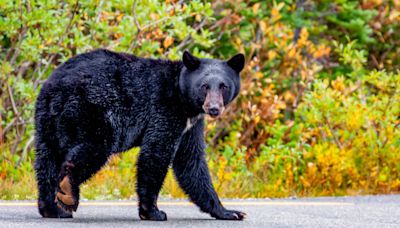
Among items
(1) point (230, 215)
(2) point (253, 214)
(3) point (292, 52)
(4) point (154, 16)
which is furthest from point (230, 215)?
(3) point (292, 52)

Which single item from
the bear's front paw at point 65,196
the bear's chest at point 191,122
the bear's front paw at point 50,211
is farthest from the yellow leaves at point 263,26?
the bear's front paw at point 65,196

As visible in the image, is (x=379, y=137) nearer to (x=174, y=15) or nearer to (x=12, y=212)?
(x=174, y=15)

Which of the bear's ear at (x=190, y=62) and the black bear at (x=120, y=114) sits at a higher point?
the bear's ear at (x=190, y=62)

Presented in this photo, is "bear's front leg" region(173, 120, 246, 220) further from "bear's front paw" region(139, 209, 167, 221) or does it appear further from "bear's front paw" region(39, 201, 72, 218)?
"bear's front paw" region(39, 201, 72, 218)

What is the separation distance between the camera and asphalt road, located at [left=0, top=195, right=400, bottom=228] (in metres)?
7.30

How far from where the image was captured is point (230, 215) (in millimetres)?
7836

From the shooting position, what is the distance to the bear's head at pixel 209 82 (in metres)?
7.46

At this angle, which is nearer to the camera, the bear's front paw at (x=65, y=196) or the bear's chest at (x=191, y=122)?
the bear's front paw at (x=65, y=196)

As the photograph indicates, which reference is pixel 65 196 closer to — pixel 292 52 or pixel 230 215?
pixel 230 215

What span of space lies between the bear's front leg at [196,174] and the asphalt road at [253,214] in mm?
130

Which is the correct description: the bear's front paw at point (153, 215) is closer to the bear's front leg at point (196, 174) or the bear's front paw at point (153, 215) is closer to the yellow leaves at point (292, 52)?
the bear's front leg at point (196, 174)

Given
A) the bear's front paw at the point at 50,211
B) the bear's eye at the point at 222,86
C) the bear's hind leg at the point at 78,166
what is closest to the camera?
the bear's hind leg at the point at 78,166

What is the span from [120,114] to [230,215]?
129 centimetres

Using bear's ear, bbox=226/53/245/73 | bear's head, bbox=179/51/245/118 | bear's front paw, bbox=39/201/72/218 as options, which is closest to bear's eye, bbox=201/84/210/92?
bear's head, bbox=179/51/245/118
